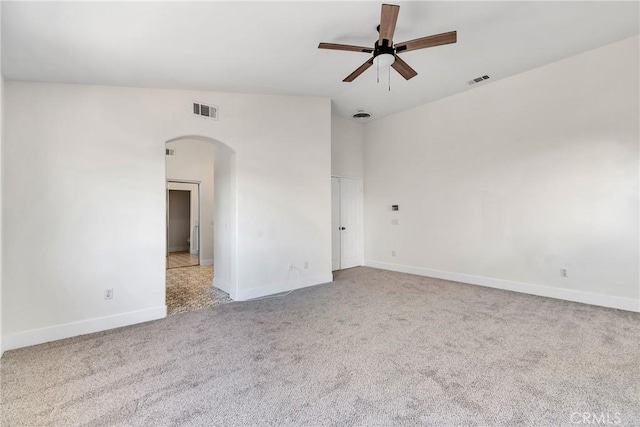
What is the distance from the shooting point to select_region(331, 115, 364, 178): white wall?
251 inches

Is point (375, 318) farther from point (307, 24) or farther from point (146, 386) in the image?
point (307, 24)

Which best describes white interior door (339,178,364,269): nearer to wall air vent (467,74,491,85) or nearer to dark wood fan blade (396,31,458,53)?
wall air vent (467,74,491,85)

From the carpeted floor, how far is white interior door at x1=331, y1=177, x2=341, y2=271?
8.31 feet

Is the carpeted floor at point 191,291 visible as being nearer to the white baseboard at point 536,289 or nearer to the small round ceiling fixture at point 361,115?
the white baseboard at point 536,289

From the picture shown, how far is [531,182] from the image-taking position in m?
4.45

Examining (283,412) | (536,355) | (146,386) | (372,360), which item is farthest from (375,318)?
(146,386)

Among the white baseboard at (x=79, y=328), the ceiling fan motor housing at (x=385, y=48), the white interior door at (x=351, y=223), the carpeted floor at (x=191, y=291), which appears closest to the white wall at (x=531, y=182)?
the white interior door at (x=351, y=223)

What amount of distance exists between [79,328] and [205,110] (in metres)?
2.97

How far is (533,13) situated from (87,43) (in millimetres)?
4257

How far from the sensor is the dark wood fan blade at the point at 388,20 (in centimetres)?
219

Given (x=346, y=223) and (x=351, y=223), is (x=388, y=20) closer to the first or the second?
(x=346, y=223)

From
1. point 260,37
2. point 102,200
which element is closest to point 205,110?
point 260,37

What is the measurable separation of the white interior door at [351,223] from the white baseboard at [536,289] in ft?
3.44

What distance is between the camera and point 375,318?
3469mm
